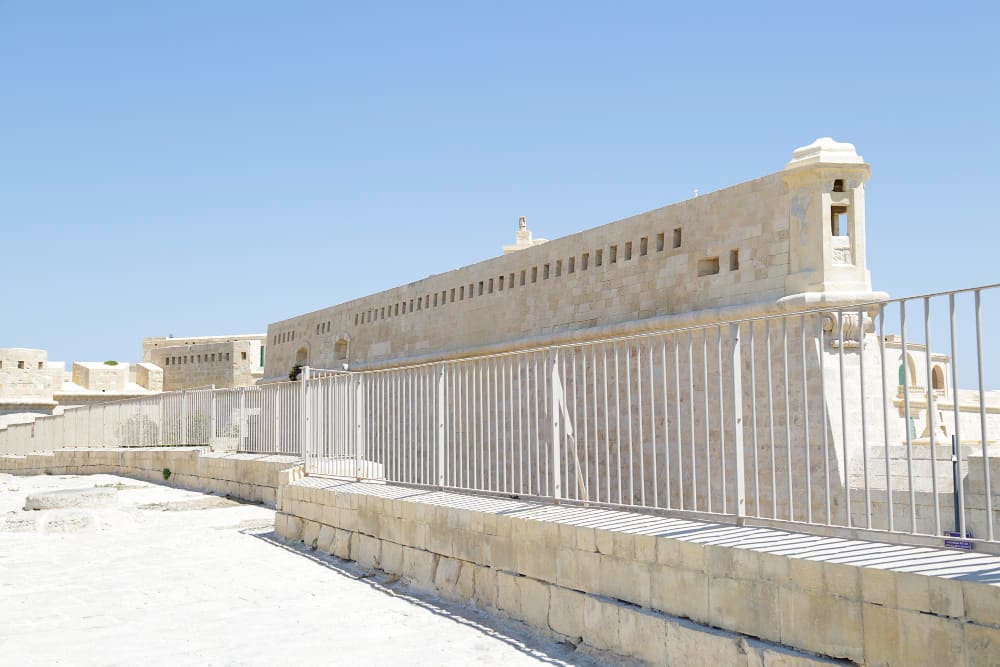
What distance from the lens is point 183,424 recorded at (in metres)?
15.6

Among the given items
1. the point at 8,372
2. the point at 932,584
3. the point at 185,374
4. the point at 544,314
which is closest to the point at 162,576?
the point at 932,584

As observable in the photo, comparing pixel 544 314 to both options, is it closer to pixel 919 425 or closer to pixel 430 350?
pixel 430 350

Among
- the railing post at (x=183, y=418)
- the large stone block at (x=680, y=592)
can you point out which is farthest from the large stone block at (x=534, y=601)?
the railing post at (x=183, y=418)

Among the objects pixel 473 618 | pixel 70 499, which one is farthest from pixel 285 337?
pixel 473 618

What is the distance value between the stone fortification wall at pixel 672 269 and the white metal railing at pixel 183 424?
5743 mm

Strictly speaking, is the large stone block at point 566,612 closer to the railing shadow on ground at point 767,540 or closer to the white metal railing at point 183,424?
the railing shadow on ground at point 767,540

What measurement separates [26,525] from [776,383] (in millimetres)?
8621

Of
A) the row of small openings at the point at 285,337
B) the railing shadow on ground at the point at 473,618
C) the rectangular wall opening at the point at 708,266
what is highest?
the row of small openings at the point at 285,337

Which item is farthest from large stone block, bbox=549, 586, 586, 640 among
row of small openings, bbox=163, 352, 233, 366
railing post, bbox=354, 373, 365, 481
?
row of small openings, bbox=163, 352, 233, 366

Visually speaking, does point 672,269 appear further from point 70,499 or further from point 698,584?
point 698,584

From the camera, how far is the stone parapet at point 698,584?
3008mm

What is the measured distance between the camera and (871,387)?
1126 centimetres

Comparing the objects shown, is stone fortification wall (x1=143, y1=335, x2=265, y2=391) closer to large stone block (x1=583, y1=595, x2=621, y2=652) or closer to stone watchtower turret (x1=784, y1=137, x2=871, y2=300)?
stone watchtower turret (x1=784, y1=137, x2=871, y2=300)

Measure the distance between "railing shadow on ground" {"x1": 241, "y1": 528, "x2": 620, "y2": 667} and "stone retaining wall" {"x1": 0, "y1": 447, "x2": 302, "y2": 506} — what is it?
2.89 meters
